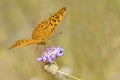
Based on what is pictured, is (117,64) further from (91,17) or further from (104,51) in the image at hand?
(91,17)

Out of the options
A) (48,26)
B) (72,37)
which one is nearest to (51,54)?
(48,26)

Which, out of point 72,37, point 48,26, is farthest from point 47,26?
point 72,37

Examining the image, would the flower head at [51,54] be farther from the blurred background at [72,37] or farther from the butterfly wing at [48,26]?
the blurred background at [72,37]

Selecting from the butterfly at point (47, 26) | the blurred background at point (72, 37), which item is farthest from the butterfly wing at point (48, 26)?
the blurred background at point (72, 37)

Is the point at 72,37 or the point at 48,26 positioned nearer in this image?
the point at 48,26

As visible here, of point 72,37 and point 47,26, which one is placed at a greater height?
point 72,37

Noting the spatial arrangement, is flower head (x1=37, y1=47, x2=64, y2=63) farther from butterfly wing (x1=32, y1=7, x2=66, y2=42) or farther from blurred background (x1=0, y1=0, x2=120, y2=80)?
blurred background (x1=0, y1=0, x2=120, y2=80)

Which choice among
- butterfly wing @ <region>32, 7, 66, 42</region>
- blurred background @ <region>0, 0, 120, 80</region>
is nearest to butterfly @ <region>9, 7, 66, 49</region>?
butterfly wing @ <region>32, 7, 66, 42</region>

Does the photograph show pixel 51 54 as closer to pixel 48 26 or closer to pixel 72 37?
pixel 48 26
